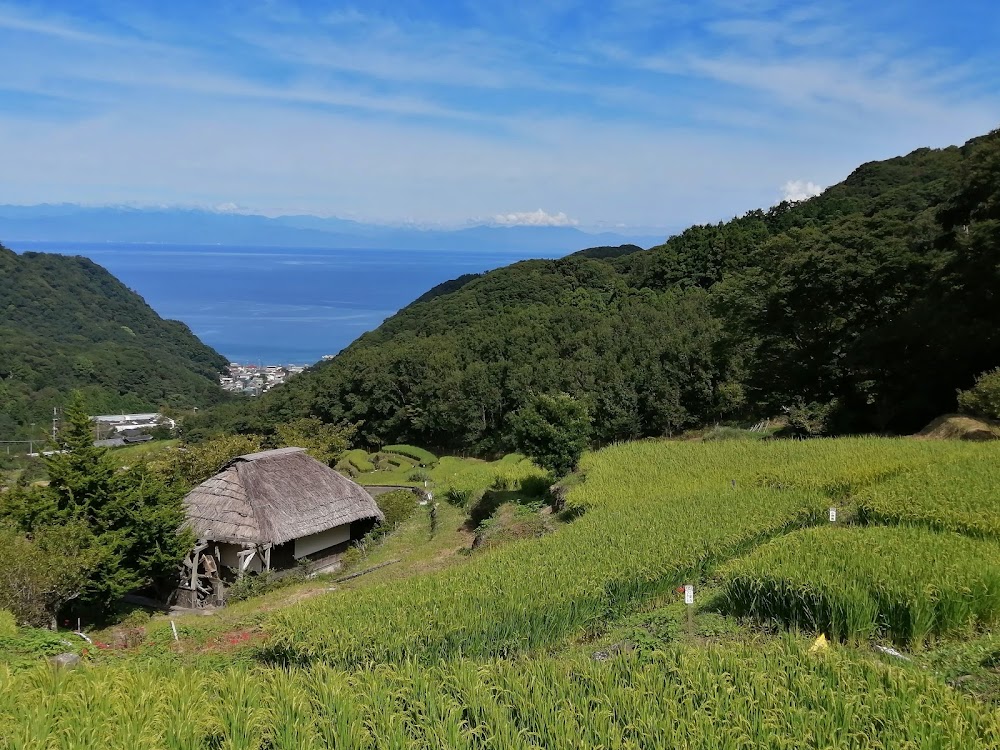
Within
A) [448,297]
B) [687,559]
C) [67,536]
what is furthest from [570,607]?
[448,297]

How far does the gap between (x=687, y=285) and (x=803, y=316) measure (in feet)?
105

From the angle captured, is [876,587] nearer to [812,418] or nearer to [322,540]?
[322,540]

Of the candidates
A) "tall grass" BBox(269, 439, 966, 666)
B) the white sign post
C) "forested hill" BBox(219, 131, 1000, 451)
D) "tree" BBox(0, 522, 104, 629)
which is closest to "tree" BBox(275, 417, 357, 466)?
"forested hill" BBox(219, 131, 1000, 451)

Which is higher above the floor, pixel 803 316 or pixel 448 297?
pixel 448 297

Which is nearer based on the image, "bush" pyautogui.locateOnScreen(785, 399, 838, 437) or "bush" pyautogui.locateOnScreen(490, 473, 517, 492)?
"bush" pyautogui.locateOnScreen(490, 473, 517, 492)

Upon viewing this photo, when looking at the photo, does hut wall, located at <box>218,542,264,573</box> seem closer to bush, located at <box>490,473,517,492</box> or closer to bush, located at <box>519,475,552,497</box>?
bush, located at <box>490,473,517,492</box>

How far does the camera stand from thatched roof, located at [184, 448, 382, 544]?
16031mm

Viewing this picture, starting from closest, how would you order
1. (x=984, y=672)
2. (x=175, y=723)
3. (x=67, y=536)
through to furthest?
(x=175, y=723) → (x=984, y=672) → (x=67, y=536)

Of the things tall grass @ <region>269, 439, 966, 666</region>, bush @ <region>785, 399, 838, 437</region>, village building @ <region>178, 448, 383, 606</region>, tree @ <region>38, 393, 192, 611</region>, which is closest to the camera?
tall grass @ <region>269, 439, 966, 666</region>

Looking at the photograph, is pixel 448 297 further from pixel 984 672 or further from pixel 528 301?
pixel 984 672

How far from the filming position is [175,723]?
13.7 ft

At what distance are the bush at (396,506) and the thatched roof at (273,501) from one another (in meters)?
0.71

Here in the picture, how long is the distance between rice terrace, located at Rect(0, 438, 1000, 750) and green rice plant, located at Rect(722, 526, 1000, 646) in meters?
0.02

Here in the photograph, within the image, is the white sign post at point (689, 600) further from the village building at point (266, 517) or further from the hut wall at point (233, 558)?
the hut wall at point (233, 558)
